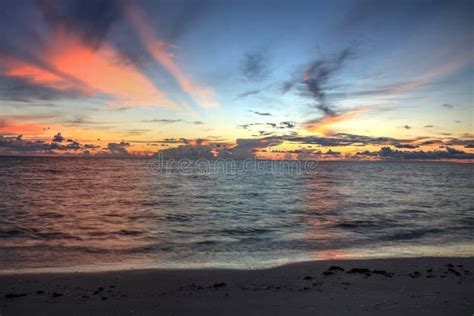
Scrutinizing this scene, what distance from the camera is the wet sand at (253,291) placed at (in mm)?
9195

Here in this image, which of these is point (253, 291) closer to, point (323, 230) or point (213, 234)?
point (213, 234)

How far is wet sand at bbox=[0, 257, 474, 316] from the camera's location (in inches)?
362

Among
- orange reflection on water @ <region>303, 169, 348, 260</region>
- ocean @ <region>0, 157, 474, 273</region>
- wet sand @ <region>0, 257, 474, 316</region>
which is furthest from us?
orange reflection on water @ <region>303, 169, 348, 260</region>

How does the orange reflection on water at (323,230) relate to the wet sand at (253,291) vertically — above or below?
below

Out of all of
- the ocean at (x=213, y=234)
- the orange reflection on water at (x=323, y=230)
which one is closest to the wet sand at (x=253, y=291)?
the ocean at (x=213, y=234)

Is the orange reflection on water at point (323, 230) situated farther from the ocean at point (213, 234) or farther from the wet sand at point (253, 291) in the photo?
the wet sand at point (253, 291)

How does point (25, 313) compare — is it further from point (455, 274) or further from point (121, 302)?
point (455, 274)

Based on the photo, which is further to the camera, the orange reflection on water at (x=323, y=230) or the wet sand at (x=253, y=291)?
the orange reflection on water at (x=323, y=230)

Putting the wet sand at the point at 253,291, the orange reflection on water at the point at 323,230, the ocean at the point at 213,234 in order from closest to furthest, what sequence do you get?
1. the wet sand at the point at 253,291
2. the ocean at the point at 213,234
3. the orange reflection on water at the point at 323,230

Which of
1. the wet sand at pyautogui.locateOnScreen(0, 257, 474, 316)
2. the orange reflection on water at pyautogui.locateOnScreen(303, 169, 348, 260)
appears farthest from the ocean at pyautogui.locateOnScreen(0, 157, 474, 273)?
the wet sand at pyautogui.locateOnScreen(0, 257, 474, 316)

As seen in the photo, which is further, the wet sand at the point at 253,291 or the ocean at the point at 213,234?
the ocean at the point at 213,234

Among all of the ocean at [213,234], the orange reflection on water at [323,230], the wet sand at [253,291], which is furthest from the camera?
the orange reflection on water at [323,230]

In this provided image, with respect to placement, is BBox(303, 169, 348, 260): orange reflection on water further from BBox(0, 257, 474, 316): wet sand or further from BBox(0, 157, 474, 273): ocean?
BBox(0, 257, 474, 316): wet sand

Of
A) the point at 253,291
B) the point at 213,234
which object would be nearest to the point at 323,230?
the point at 213,234
